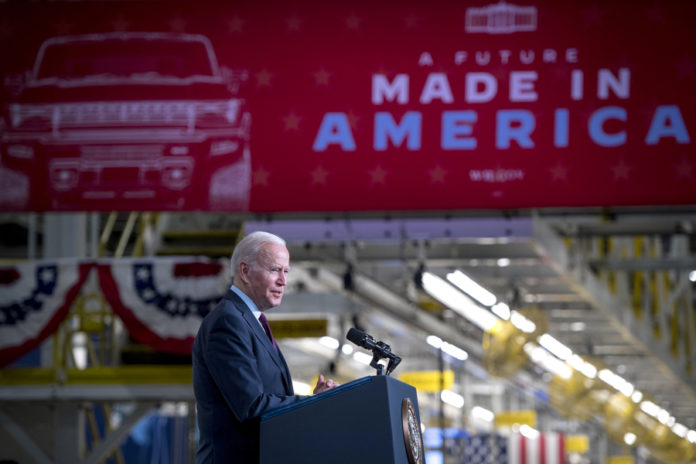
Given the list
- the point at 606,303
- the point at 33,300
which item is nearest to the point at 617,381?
the point at 606,303

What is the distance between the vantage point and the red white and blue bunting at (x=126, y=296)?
37.3 feet

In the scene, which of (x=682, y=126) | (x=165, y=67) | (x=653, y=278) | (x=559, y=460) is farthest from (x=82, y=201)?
(x=559, y=460)

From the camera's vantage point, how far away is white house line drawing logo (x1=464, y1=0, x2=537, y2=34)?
882cm

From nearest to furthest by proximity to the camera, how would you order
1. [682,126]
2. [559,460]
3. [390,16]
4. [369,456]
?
[369,456]
[682,126]
[390,16]
[559,460]

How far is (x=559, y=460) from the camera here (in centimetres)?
2700

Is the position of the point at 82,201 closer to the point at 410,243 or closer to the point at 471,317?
the point at 410,243

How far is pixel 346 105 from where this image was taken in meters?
8.89

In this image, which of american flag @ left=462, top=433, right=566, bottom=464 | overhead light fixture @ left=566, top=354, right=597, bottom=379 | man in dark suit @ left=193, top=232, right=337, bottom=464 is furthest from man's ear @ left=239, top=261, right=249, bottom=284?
american flag @ left=462, top=433, right=566, bottom=464

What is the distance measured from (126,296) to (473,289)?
14.7 feet

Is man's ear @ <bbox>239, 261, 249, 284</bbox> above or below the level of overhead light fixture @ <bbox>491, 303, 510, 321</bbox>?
above

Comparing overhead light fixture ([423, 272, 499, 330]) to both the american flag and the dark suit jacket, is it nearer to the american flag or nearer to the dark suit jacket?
the american flag

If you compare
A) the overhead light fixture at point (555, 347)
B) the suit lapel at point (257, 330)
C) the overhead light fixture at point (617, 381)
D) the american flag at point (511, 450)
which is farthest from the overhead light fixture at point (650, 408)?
the suit lapel at point (257, 330)

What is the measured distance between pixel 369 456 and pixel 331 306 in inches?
375

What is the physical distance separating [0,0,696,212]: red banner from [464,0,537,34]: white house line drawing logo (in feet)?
0.04
